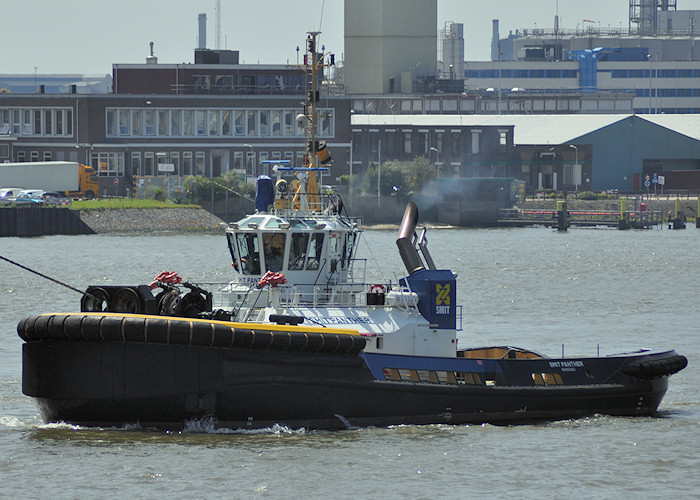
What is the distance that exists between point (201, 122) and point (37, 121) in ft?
40.5

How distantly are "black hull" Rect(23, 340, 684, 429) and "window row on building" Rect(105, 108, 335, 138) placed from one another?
3177 inches

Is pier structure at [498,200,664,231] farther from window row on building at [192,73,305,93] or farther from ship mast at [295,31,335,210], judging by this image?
ship mast at [295,31,335,210]

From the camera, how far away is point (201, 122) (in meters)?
105

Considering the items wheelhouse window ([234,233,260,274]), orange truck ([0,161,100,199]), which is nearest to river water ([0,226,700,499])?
wheelhouse window ([234,233,260,274])

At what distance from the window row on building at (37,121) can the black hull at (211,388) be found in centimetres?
8367

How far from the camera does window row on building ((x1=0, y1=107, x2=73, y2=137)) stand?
345 ft

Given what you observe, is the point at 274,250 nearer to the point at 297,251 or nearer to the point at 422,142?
the point at 297,251

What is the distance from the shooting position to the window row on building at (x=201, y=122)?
10444cm

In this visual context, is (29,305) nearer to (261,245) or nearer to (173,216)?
(261,245)

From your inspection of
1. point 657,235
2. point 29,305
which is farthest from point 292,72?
point 29,305

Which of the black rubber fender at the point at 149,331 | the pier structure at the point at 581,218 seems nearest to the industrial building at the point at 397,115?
the pier structure at the point at 581,218

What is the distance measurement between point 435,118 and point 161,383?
109022 millimetres

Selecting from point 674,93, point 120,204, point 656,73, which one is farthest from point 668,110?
point 120,204

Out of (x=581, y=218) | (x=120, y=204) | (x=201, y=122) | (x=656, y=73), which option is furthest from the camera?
(x=656, y=73)
